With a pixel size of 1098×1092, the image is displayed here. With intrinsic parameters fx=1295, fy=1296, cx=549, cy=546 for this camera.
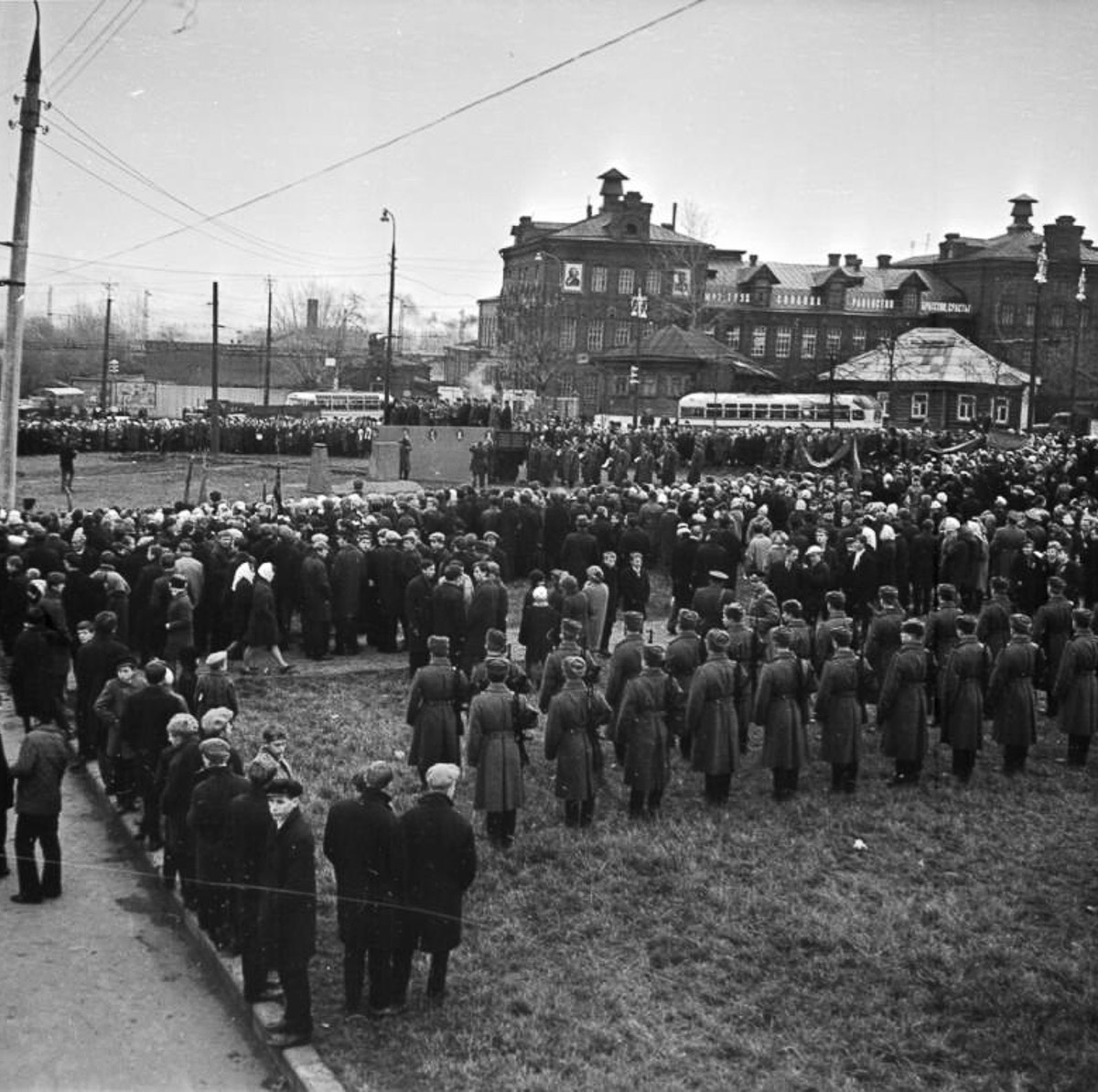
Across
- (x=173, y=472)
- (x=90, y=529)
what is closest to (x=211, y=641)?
(x=90, y=529)

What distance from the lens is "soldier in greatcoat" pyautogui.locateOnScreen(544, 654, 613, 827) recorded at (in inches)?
412

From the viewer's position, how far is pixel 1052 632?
1409 centimetres

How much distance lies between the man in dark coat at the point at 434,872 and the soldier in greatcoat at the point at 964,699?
20.2 ft

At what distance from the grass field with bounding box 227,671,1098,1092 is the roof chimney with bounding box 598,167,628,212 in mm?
64100

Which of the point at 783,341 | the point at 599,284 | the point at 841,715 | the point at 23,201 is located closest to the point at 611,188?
the point at 599,284

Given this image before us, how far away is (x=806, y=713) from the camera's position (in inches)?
483

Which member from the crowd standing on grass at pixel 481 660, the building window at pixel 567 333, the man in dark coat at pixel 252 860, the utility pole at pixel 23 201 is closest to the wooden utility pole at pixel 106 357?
the building window at pixel 567 333

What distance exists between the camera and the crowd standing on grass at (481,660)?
7520 mm

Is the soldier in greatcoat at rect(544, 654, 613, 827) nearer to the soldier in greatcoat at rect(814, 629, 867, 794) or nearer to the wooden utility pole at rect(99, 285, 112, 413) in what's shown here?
the soldier in greatcoat at rect(814, 629, 867, 794)

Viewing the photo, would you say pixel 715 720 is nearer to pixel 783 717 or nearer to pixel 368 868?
pixel 783 717

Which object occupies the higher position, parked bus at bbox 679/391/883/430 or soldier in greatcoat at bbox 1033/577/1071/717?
parked bus at bbox 679/391/883/430

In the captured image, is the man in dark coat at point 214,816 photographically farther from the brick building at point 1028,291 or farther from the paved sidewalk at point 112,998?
the brick building at point 1028,291

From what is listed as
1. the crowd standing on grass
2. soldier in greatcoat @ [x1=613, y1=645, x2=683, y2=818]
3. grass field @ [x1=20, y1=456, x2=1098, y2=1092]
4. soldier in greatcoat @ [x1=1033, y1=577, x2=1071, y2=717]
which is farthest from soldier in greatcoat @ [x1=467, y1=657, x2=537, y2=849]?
soldier in greatcoat @ [x1=1033, y1=577, x2=1071, y2=717]

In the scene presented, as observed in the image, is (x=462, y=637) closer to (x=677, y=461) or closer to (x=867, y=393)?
(x=677, y=461)
